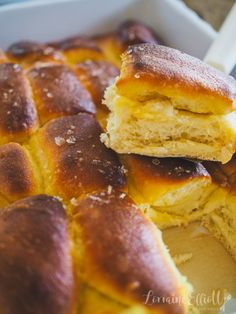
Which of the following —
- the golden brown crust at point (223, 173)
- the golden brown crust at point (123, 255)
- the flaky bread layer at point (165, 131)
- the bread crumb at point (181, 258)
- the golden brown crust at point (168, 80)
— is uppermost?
the golden brown crust at point (168, 80)

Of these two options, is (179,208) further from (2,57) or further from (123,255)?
(2,57)

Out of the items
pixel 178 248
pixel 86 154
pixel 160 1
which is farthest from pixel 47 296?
pixel 160 1

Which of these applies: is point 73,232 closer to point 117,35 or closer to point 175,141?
point 175,141

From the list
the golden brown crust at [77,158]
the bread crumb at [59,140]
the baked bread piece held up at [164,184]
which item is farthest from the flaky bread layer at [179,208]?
the bread crumb at [59,140]

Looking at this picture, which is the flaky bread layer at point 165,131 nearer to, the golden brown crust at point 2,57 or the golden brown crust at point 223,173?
the golden brown crust at point 223,173

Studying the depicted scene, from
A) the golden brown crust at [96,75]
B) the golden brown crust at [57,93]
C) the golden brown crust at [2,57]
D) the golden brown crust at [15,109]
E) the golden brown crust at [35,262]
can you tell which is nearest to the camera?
the golden brown crust at [35,262]

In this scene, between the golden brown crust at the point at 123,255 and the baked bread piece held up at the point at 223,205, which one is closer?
the golden brown crust at the point at 123,255

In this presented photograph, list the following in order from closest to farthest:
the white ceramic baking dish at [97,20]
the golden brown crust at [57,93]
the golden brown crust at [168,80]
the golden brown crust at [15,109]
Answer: the golden brown crust at [168,80]
the golden brown crust at [15,109]
the golden brown crust at [57,93]
the white ceramic baking dish at [97,20]

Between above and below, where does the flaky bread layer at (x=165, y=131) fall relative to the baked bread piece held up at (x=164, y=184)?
above
